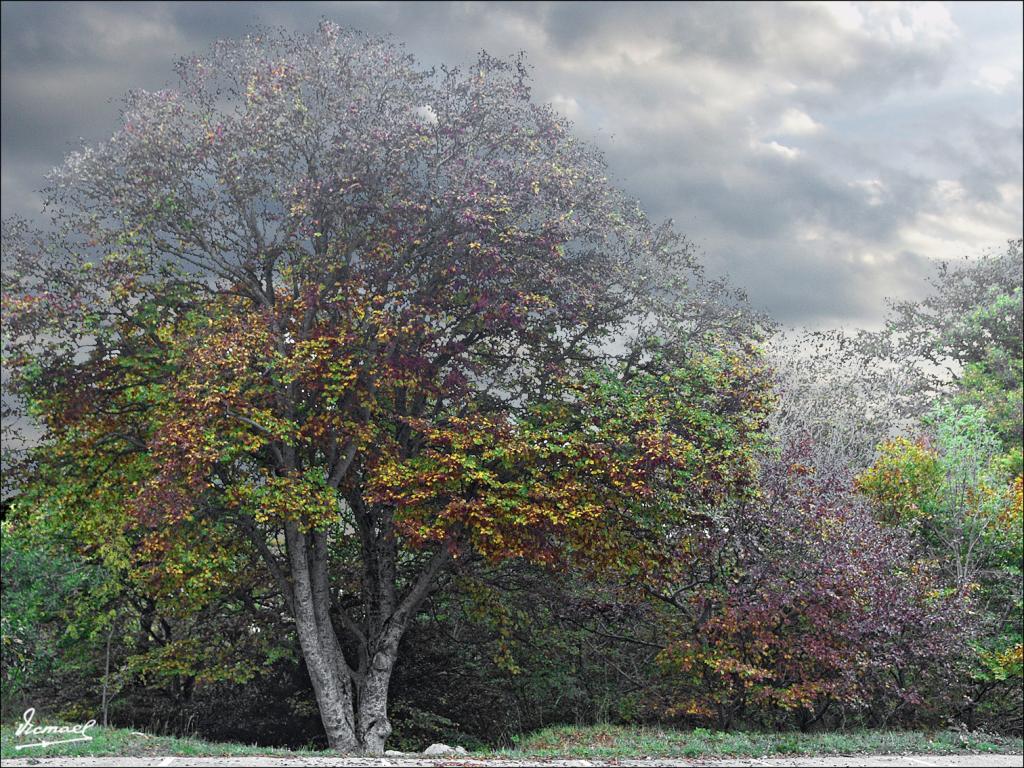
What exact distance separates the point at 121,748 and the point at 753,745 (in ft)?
27.2

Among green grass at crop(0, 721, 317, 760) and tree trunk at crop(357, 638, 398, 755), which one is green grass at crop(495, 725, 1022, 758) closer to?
tree trunk at crop(357, 638, 398, 755)

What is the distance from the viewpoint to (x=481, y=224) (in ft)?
49.8

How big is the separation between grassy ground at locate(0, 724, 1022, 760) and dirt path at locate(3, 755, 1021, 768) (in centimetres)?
42

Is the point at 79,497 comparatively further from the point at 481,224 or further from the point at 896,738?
the point at 896,738

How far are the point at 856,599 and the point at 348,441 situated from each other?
8860mm

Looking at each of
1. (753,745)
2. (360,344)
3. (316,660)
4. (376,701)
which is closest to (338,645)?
(316,660)

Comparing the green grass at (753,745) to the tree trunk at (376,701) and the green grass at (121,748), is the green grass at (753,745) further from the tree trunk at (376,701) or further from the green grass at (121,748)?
the green grass at (121,748)

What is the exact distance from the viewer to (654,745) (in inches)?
516

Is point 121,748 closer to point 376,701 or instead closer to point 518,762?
point 518,762

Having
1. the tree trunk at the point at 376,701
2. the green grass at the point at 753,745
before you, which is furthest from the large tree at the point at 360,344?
the green grass at the point at 753,745

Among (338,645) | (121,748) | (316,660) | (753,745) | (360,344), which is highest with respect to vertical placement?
(360,344)

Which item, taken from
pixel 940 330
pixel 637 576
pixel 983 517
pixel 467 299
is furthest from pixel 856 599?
pixel 940 330

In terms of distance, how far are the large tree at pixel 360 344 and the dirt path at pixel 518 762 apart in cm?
396

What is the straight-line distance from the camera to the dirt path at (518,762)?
10.4 meters
